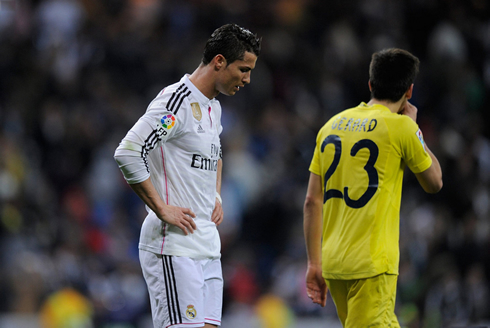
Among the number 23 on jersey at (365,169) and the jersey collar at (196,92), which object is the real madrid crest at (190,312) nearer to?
the number 23 on jersey at (365,169)

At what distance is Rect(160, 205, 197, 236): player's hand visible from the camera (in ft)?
11.0

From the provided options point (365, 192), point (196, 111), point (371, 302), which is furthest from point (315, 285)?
point (196, 111)

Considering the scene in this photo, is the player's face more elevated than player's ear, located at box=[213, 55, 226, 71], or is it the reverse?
player's ear, located at box=[213, 55, 226, 71]

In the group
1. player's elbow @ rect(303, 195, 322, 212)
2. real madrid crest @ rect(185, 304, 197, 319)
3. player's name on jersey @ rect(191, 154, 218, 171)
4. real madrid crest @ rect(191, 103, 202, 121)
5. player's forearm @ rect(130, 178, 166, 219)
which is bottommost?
real madrid crest @ rect(185, 304, 197, 319)

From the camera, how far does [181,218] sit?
133 inches

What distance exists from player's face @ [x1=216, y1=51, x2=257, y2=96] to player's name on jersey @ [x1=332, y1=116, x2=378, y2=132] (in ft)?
1.83

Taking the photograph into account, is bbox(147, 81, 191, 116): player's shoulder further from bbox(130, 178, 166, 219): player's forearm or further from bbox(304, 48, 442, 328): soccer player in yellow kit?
bbox(304, 48, 442, 328): soccer player in yellow kit

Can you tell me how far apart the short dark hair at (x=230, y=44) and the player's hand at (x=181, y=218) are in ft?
2.78

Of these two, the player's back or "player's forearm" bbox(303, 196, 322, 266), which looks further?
"player's forearm" bbox(303, 196, 322, 266)

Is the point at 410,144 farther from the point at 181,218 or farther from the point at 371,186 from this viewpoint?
the point at 181,218

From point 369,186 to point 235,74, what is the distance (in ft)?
3.13

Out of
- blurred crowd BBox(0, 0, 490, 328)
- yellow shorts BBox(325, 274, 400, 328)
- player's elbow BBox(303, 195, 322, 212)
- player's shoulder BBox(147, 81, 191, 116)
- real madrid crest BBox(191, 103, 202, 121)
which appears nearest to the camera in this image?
yellow shorts BBox(325, 274, 400, 328)

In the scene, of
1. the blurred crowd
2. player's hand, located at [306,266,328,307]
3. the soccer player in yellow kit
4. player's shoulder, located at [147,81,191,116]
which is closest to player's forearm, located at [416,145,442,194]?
the soccer player in yellow kit

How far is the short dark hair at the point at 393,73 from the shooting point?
3400mm
